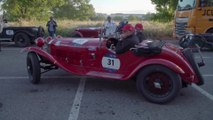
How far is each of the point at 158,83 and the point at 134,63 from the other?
56cm

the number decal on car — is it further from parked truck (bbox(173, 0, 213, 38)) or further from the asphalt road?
parked truck (bbox(173, 0, 213, 38))

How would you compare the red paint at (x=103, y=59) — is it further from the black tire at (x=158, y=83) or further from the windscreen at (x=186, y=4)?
the windscreen at (x=186, y=4)

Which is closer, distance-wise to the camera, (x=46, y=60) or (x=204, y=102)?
(x=204, y=102)

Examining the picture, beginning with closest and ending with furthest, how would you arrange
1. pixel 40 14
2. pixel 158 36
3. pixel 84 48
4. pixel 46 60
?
pixel 84 48 → pixel 46 60 → pixel 158 36 → pixel 40 14

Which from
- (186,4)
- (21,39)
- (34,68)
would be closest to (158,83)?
(34,68)

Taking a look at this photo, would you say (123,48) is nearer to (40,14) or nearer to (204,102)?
(204,102)

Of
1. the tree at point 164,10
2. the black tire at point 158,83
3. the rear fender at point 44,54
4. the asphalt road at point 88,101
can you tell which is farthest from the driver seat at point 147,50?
the tree at point 164,10

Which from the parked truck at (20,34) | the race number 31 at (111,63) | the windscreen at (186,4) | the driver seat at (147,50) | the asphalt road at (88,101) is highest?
the windscreen at (186,4)

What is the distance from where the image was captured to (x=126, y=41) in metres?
6.05

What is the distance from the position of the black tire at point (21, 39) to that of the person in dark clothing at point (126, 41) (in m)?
10.1

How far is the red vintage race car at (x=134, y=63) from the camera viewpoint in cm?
571

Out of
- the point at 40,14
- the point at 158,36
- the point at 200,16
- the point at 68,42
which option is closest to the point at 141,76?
the point at 68,42

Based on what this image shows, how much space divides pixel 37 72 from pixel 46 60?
0.42 metres

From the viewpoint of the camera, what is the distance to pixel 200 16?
14.0 metres
